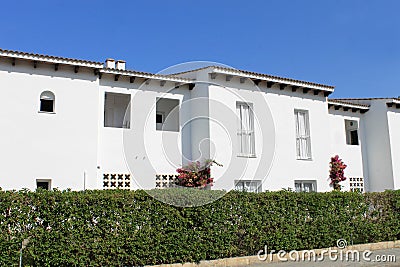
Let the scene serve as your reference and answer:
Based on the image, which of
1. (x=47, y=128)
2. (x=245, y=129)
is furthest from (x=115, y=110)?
(x=245, y=129)

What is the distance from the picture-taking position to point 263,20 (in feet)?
45.3

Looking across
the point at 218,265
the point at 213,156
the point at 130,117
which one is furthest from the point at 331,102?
the point at 218,265

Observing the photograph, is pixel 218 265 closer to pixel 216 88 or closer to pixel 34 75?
pixel 216 88

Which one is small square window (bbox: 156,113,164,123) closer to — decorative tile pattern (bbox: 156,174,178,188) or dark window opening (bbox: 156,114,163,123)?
dark window opening (bbox: 156,114,163,123)

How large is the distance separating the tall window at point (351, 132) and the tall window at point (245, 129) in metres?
7.69

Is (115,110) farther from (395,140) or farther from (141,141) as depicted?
(395,140)

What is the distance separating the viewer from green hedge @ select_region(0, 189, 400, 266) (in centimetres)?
902

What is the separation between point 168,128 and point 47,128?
5.43m

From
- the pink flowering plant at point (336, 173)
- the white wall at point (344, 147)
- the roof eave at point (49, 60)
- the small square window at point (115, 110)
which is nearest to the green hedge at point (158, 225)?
the pink flowering plant at point (336, 173)

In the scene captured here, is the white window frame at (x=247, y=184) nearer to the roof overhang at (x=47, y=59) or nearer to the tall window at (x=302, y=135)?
the tall window at (x=302, y=135)

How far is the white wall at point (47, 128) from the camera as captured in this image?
14234 mm

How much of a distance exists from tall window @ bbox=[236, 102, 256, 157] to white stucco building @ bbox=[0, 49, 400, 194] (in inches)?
1.8

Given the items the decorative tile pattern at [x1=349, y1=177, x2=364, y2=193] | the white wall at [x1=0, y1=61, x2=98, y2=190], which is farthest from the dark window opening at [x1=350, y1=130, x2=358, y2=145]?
the white wall at [x1=0, y1=61, x2=98, y2=190]

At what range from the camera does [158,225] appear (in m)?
10.4
